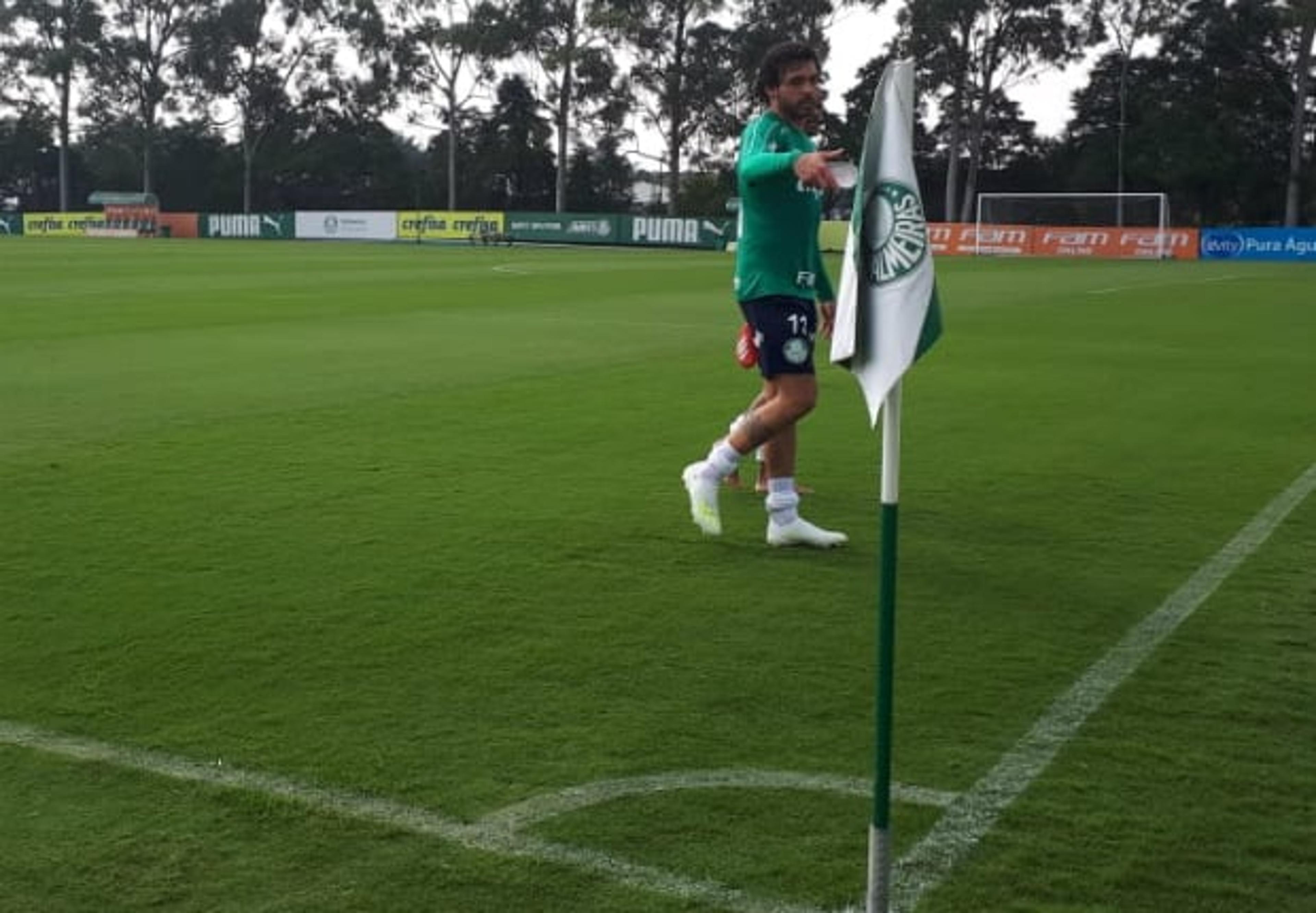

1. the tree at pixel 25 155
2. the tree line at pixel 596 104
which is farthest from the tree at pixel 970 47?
the tree at pixel 25 155

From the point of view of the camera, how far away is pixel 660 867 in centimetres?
329

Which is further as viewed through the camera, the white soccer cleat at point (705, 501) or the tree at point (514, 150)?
the tree at point (514, 150)

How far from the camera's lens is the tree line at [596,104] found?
6278cm

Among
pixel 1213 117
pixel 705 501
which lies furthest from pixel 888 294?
pixel 1213 117

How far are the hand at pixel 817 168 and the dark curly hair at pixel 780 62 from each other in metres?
1.57

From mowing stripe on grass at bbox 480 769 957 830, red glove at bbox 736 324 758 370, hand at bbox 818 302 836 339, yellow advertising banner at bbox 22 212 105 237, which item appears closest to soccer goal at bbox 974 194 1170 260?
yellow advertising banner at bbox 22 212 105 237

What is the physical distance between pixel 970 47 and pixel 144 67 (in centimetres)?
4572

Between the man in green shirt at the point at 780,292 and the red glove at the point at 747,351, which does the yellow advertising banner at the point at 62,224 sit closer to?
the red glove at the point at 747,351

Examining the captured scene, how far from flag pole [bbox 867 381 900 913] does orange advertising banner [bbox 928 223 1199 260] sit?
144ft

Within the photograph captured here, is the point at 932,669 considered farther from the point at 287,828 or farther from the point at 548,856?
the point at 287,828

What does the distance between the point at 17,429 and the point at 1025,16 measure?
200 feet

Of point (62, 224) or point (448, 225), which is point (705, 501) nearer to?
point (448, 225)

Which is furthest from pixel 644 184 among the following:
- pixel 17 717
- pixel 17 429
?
pixel 17 717

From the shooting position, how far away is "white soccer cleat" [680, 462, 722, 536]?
6.54m
